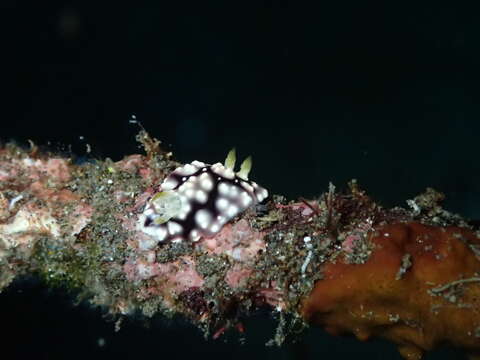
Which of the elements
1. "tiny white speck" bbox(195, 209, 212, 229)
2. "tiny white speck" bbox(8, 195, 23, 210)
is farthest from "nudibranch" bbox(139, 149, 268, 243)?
"tiny white speck" bbox(8, 195, 23, 210)

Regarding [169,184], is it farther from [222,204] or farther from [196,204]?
[222,204]

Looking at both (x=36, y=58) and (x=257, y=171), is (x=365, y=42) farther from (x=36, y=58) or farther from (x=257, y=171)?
(x=36, y=58)

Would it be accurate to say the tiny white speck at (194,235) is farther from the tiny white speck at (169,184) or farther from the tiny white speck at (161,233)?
the tiny white speck at (169,184)

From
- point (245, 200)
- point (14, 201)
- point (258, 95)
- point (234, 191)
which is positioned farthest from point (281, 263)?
point (258, 95)

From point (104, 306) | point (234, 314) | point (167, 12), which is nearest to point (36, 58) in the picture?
point (167, 12)

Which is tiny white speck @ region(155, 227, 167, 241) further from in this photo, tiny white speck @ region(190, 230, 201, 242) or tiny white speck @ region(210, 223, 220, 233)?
tiny white speck @ region(210, 223, 220, 233)

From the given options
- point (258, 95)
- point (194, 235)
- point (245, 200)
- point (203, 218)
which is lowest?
point (194, 235)

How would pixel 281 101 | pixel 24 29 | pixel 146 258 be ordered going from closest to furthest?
pixel 146 258 → pixel 24 29 → pixel 281 101
